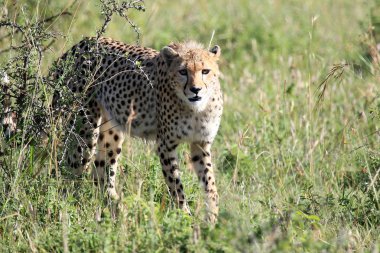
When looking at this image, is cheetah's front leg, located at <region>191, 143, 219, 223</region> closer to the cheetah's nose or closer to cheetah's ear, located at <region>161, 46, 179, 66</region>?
the cheetah's nose

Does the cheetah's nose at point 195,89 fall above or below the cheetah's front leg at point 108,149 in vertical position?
above

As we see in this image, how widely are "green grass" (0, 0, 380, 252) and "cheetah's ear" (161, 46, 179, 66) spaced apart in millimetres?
555

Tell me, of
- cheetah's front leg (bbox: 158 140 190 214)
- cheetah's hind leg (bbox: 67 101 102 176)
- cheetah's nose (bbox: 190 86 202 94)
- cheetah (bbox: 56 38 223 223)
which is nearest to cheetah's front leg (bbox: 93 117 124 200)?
cheetah (bbox: 56 38 223 223)

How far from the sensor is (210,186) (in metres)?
5.76

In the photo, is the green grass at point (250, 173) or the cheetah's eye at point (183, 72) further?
the cheetah's eye at point (183, 72)

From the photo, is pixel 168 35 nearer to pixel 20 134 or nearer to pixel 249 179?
pixel 249 179

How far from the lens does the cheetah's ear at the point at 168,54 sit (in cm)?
586

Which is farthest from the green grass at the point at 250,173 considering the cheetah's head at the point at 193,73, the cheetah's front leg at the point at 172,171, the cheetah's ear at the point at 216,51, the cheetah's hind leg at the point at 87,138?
the cheetah's ear at the point at 216,51

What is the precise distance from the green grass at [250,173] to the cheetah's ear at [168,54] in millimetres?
555

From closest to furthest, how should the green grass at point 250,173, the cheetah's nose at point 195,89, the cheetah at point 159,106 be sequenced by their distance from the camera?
the green grass at point 250,173, the cheetah's nose at point 195,89, the cheetah at point 159,106

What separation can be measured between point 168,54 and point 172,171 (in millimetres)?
788

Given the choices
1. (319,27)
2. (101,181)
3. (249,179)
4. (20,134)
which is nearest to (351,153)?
(249,179)

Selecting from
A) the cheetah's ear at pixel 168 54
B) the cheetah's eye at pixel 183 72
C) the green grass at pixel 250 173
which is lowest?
the green grass at pixel 250 173

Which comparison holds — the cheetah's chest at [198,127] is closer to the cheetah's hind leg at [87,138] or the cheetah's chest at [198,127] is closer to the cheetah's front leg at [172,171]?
the cheetah's front leg at [172,171]
